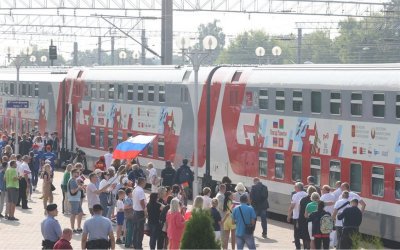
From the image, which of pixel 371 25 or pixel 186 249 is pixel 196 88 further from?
pixel 371 25

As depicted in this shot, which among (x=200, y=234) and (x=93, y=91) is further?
(x=93, y=91)

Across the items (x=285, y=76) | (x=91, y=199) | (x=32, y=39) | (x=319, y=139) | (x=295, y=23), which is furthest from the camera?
(x=32, y=39)

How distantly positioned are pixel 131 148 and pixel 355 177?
8.87 metres

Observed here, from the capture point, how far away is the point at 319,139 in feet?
95.6

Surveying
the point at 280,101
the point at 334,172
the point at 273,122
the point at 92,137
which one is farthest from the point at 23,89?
the point at 334,172

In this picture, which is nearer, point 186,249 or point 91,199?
point 186,249

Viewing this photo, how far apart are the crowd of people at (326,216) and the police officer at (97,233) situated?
5017mm

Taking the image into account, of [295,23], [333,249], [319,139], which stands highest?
[295,23]

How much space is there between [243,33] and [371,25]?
4363 centimetres

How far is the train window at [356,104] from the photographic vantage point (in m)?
27.5

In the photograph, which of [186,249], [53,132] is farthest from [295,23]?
[186,249]

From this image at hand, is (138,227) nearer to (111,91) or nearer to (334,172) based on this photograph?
(334,172)

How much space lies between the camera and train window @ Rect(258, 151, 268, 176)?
3172cm

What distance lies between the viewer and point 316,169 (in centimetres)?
2908
